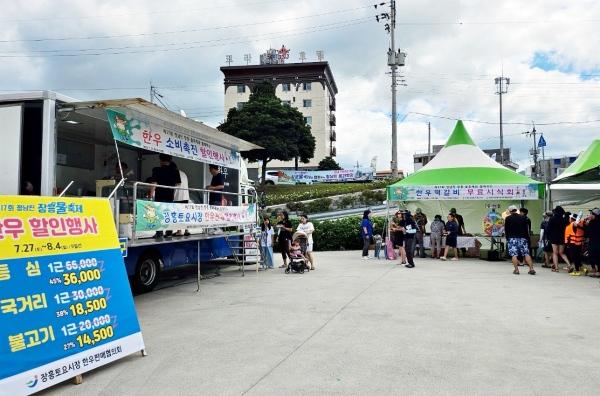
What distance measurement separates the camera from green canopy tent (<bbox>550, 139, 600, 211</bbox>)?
553 inches

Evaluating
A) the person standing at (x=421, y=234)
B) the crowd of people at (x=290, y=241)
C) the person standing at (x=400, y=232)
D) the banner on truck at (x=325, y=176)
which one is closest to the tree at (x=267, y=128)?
the banner on truck at (x=325, y=176)

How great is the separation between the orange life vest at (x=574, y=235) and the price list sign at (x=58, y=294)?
1131 cm

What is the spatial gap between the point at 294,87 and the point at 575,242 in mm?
62497

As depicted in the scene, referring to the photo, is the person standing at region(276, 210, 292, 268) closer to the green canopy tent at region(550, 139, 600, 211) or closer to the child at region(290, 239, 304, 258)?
the child at region(290, 239, 304, 258)

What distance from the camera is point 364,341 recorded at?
231 inches

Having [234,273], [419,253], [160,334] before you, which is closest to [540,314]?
[160,334]

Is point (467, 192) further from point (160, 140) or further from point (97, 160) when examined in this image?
point (97, 160)

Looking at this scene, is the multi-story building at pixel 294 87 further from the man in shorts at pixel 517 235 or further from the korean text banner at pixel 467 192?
the man in shorts at pixel 517 235

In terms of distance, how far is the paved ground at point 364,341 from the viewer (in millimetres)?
4418

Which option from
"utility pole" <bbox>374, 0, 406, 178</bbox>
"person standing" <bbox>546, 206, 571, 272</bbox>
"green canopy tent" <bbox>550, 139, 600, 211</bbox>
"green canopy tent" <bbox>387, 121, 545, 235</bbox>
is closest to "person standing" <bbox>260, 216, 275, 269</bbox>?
"green canopy tent" <bbox>387, 121, 545, 235</bbox>

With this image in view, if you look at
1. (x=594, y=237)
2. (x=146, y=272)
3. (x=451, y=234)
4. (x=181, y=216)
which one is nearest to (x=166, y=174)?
(x=181, y=216)

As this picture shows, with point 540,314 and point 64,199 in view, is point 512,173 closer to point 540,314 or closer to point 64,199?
point 540,314

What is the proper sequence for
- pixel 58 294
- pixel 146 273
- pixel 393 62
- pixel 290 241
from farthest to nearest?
pixel 393 62
pixel 290 241
pixel 146 273
pixel 58 294

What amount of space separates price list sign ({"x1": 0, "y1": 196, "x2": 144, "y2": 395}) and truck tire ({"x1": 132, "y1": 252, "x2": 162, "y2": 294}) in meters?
4.01
